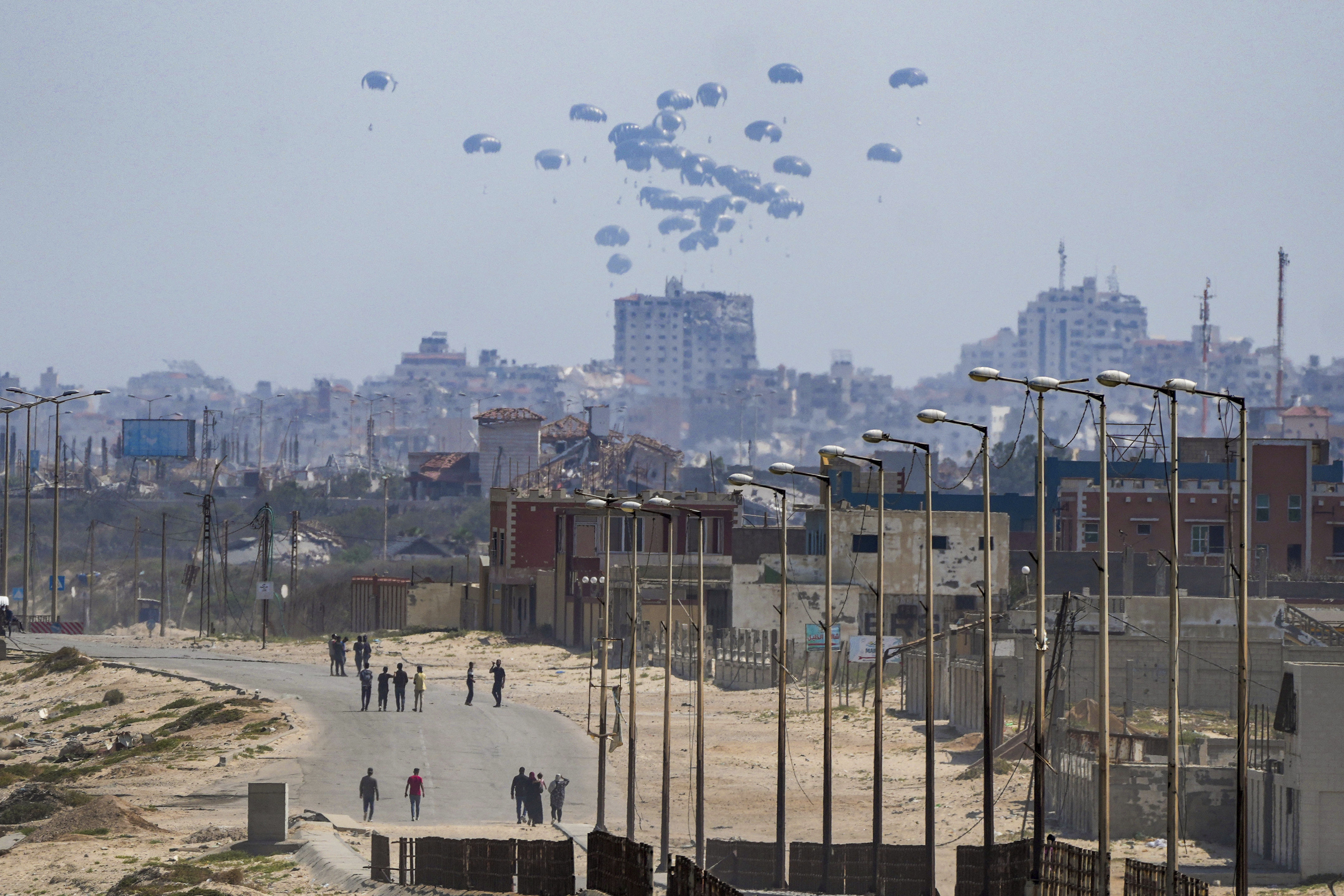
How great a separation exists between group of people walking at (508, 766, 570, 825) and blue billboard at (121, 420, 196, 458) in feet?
532

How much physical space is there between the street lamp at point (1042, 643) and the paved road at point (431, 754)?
19217mm

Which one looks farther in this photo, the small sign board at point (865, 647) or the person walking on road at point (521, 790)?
the small sign board at point (865, 647)

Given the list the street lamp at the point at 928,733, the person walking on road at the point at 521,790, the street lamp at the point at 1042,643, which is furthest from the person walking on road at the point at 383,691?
the street lamp at the point at 1042,643

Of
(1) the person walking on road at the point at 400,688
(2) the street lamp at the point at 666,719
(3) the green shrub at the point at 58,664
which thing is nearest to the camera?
(2) the street lamp at the point at 666,719

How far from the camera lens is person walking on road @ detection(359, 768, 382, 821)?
4238 centimetres

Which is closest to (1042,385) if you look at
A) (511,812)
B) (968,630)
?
(511,812)

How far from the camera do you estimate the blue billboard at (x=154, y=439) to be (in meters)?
198

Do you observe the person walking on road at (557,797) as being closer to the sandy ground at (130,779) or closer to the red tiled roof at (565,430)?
the sandy ground at (130,779)

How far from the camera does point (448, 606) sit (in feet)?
297

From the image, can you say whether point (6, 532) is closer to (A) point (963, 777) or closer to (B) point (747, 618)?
(B) point (747, 618)

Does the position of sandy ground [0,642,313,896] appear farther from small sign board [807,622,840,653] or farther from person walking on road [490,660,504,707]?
small sign board [807,622,840,653]

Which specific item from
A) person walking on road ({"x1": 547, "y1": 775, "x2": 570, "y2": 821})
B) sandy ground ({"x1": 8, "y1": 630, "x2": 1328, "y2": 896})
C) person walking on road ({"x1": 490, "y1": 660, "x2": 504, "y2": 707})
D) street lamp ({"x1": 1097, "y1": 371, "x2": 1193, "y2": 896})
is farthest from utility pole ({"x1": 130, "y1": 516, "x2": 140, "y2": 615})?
street lamp ({"x1": 1097, "y1": 371, "x2": 1193, "y2": 896})

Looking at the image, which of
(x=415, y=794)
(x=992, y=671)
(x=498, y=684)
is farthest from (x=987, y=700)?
(x=498, y=684)

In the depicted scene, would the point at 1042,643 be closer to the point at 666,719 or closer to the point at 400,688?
the point at 666,719
